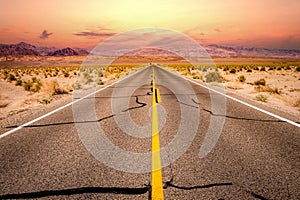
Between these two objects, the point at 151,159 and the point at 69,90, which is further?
the point at 69,90

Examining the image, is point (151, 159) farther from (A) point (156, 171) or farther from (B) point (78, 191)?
A: (B) point (78, 191)

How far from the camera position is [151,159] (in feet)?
14.7

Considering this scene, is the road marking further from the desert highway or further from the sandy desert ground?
the sandy desert ground

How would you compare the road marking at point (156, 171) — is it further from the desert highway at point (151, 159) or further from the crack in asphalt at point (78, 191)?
the crack in asphalt at point (78, 191)

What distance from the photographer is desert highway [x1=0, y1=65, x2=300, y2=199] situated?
11.2 ft

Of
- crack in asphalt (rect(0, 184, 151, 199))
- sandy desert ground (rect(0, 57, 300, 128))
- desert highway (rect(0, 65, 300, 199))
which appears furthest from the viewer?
sandy desert ground (rect(0, 57, 300, 128))

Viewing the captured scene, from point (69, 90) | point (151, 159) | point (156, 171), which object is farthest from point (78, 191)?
point (69, 90)

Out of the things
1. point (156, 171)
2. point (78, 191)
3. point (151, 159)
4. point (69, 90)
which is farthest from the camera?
point (69, 90)

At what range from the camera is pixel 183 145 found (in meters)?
5.24

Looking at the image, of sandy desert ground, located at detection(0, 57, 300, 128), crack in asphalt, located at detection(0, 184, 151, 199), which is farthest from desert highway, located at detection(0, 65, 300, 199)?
sandy desert ground, located at detection(0, 57, 300, 128)

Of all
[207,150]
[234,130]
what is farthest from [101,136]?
[234,130]

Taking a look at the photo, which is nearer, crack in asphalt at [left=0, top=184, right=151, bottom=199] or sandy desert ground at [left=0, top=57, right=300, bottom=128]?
crack in asphalt at [left=0, top=184, right=151, bottom=199]

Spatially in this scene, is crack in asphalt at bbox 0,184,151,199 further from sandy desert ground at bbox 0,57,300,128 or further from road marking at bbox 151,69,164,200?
sandy desert ground at bbox 0,57,300,128

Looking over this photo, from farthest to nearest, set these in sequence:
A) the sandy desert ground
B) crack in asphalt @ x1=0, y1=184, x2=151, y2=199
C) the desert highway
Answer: the sandy desert ground < the desert highway < crack in asphalt @ x1=0, y1=184, x2=151, y2=199
